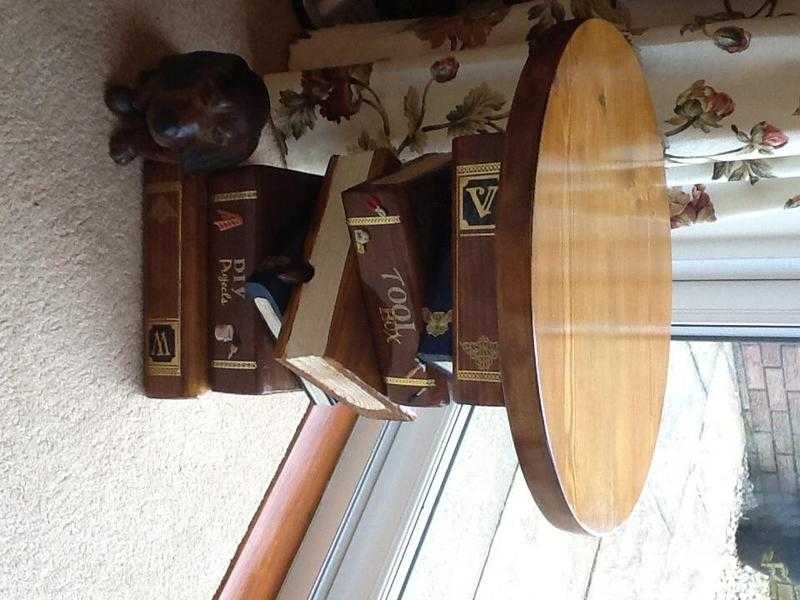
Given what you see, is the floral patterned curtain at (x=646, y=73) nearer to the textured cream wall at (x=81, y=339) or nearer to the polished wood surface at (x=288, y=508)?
the textured cream wall at (x=81, y=339)

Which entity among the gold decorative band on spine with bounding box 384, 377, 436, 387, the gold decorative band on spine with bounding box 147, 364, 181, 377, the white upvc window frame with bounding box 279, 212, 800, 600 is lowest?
the white upvc window frame with bounding box 279, 212, 800, 600

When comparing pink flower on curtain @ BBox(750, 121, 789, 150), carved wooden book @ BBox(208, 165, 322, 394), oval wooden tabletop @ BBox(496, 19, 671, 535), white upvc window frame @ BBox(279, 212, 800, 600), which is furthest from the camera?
white upvc window frame @ BBox(279, 212, 800, 600)

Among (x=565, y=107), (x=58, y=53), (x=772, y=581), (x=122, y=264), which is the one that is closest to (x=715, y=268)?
(x=772, y=581)

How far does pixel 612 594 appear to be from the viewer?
1.52 m

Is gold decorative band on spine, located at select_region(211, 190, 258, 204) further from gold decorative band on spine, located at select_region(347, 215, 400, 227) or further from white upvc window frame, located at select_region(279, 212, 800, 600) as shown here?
white upvc window frame, located at select_region(279, 212, 800, 600)

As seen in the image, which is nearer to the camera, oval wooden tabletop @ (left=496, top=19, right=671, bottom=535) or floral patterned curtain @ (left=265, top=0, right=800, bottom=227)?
oval wooden tabletop @ (left=496, top=19, right=671, bottom=535)

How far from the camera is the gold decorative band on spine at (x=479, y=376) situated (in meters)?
0.89

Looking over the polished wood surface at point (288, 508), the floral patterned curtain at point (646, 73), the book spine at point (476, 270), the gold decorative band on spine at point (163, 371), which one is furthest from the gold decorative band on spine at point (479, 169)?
the polished wood surface at point (288, 508)

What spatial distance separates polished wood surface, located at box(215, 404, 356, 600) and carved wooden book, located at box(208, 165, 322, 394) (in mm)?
425

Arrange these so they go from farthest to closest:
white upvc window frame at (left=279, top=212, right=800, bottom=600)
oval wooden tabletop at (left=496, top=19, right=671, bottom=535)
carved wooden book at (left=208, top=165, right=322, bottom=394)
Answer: white upvc window frame at (left=279, top=212, right=800, bottom=600)
carved wooden book at (left=208, top=165, right=322, bottom=394)
oval wooden tabletop at (left=496, top=19, right=671, bottom=535)

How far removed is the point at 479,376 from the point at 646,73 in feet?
1.49

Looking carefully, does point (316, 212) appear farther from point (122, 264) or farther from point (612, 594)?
point (612, 594)

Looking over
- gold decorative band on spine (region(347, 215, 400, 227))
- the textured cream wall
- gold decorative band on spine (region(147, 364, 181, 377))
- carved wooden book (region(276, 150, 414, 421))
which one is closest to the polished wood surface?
the textured cream wall

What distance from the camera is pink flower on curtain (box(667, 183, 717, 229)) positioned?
1.19m
